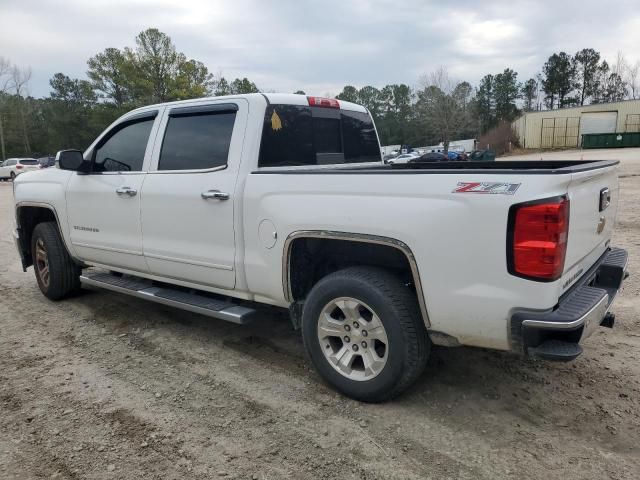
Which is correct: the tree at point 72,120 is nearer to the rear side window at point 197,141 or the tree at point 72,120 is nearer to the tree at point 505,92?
the rear side window at point 197,141

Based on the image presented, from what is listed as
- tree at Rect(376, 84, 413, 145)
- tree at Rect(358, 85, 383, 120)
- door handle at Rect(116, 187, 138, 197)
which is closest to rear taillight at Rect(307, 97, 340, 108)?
door handle at Rect(116, 187, 138, 197)

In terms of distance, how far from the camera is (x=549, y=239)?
2490 mm

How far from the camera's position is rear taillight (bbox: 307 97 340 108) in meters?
4.28

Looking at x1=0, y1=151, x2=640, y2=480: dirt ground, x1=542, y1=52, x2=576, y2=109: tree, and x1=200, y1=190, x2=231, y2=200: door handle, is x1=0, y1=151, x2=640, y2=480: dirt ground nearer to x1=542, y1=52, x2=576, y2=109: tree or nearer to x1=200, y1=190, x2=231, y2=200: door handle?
x1=200, y1=190, x2=231, y2=200: door handle

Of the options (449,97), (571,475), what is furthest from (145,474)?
(449,97)

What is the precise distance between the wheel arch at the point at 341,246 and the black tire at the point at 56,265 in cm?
316

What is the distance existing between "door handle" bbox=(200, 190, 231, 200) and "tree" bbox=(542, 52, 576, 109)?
306 ft

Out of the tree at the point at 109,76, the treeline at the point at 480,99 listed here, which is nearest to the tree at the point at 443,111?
the treeline at the point at 480,99

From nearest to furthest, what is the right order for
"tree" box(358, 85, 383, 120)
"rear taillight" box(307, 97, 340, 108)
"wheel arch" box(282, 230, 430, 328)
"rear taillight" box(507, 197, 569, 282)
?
"rear taillight" box(507, 197, 569, 282), "wheel arch" box(282, 230, 430, 328), "rear taillight" box(307, 97, 340, 108), "tree" box(358, 85, 383, 120)

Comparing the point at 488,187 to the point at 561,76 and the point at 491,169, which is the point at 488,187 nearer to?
the point at 491,169

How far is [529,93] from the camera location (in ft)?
300

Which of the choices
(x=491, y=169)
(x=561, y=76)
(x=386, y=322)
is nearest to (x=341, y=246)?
(x=386, y=322)

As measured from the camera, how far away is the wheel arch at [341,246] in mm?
2895

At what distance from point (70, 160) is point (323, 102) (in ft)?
7.97
